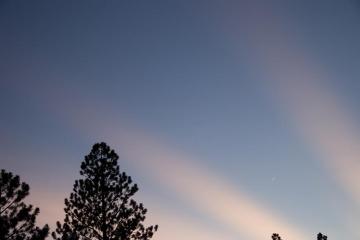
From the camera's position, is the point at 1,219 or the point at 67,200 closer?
the point at 1,219

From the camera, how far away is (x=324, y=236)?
32.5 m

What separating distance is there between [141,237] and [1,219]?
9908mm

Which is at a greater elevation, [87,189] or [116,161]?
[116,161]

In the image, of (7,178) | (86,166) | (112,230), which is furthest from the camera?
(86,166)

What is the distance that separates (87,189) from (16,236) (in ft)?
21.7

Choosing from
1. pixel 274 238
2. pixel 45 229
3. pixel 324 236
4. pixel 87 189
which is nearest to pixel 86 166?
pixel 87 189

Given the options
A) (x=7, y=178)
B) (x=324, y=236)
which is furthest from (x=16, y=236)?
(x=324, y=236)

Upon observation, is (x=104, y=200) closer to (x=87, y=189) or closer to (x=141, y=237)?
(x=87, y=189)

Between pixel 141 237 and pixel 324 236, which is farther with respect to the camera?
pixel 324 236

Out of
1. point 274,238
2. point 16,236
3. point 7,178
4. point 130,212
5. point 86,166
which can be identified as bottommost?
point 16,236

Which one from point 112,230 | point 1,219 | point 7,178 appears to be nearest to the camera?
point 1,219

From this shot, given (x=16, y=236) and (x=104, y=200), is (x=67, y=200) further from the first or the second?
(x=16, y=236)

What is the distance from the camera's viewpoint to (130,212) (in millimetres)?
25516

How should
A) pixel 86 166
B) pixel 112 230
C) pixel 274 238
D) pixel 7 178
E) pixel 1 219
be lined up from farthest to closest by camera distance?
pixel 274 238 → pixel 86 166 → pixel 112 230 → pixel 7 178 → pixel 1 219
